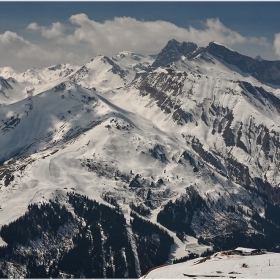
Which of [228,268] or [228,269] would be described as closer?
[228,269]

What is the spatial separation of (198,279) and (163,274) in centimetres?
1818

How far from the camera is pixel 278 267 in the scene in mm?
140625

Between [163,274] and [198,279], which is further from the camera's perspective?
[163,274]

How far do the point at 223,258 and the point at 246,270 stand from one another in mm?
19047

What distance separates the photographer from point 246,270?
457ft

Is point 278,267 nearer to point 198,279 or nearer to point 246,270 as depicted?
point 246,270

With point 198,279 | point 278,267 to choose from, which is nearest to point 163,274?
point 198,279

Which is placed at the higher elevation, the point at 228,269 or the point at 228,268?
the point at 228,268

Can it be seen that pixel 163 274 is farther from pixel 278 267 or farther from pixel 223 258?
pixel 278 267

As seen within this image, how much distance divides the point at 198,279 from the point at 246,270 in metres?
14.4

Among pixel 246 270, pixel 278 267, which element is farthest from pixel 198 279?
pixel 278 267

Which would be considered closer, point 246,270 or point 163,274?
point 246,270

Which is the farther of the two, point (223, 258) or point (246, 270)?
point (223, 258)

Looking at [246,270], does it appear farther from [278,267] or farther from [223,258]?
[223,258]
